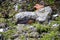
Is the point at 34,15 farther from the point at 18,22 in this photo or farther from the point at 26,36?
the point at 26,36

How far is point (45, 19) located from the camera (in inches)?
257

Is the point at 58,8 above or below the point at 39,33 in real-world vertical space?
above

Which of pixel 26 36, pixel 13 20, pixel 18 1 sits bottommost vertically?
pixel 26 36

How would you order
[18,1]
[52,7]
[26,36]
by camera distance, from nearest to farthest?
[26,36] → [52,7] → [18,1]

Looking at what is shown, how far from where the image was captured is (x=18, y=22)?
6668mm

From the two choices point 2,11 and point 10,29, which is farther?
point 2,11

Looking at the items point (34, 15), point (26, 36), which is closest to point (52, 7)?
point (34, 15)

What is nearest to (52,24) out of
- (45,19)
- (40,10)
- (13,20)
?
(45,19)

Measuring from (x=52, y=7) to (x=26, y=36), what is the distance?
1728mm

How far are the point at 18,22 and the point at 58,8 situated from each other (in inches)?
55.3

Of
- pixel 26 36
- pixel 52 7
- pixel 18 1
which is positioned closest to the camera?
pixel 26 36

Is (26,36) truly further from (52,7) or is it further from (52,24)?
(52,7)

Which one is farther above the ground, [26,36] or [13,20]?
[13,20]

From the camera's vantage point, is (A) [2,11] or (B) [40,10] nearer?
(B) [40,10]
